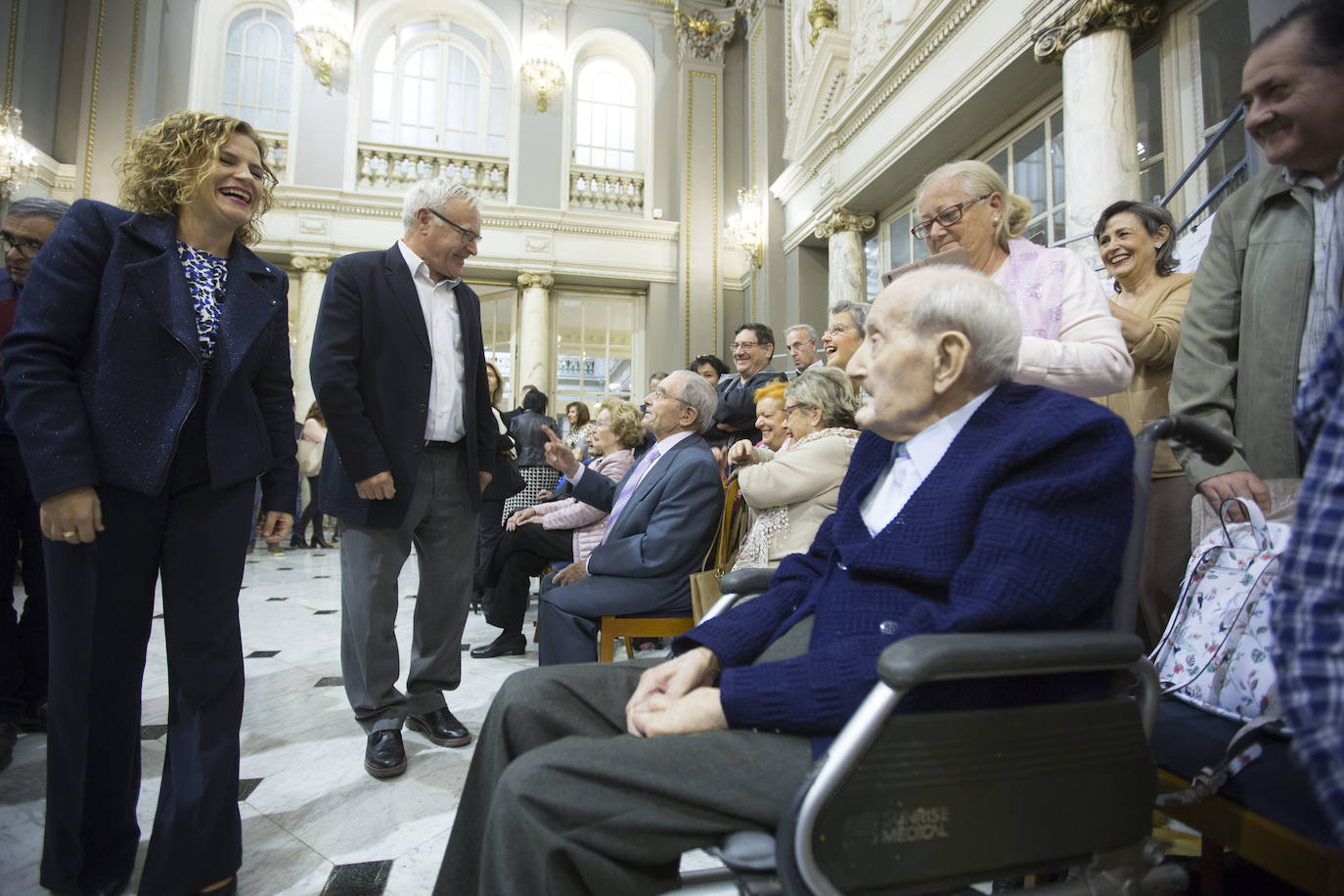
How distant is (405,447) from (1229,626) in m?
1.88

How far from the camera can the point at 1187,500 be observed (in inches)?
66.3

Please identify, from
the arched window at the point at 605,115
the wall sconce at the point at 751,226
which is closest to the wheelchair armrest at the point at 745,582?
the wall sconce at the point at 751,226

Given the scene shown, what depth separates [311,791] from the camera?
6.15 ft

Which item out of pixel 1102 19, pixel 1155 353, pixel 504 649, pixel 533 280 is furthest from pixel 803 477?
pixel 533 280

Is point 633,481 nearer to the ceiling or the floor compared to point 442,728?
nearer to the ceiling

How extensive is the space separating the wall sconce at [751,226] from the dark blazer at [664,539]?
6.48 meters

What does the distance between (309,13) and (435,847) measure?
10496 millimetres

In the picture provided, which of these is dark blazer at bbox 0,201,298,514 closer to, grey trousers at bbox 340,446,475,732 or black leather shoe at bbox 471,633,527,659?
grey trousers at bbox 340,446,475,732

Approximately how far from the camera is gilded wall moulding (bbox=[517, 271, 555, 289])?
31.6ft

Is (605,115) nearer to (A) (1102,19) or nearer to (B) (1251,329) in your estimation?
(A) (1102,19)

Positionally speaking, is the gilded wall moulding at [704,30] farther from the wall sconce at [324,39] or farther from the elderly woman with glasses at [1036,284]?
the elderly woman with glasses at [1036,284]

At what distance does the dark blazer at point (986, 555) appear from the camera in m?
0.85

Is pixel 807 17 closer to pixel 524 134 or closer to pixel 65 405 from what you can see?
pixel 524 134

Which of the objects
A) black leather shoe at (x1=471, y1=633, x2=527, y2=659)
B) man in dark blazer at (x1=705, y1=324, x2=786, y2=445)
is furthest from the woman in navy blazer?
man in dark blazer at (x1=705, y1=324, x2=786, y2=445)
